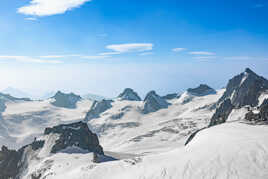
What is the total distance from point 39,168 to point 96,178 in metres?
35.2

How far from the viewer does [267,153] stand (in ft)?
141

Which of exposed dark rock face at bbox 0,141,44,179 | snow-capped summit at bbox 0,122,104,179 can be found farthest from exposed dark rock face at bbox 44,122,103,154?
exposed dark rock face at bbox 0,141,44,179

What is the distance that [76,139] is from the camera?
10862 centimetres

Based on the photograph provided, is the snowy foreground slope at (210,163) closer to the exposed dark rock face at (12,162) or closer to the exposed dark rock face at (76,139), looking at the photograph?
the exposed dark rock face at (76,139)

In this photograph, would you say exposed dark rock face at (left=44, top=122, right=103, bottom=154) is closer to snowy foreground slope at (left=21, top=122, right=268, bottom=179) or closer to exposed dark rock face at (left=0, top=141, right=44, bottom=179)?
exposed dark rock face at (left=0, top=141, right=44, bottom=179)

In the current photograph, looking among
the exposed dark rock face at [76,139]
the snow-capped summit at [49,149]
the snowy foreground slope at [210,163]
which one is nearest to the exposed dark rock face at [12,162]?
the snow-capped summit at [49,149]

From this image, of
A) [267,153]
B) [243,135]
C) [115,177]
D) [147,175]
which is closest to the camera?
[267,153]

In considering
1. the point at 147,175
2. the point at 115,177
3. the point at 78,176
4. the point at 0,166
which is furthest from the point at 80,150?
the point at 147,175

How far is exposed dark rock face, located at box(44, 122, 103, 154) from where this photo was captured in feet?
345

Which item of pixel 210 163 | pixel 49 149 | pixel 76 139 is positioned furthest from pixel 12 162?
pixel 210 163

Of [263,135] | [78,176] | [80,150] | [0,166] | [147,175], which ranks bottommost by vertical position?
[0,166]

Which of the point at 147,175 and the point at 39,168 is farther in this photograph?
the point at 39,168

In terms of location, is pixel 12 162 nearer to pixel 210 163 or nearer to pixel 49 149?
pixel 49 149

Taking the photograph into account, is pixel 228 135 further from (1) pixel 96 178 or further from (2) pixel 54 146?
(2) pixel 54 146
